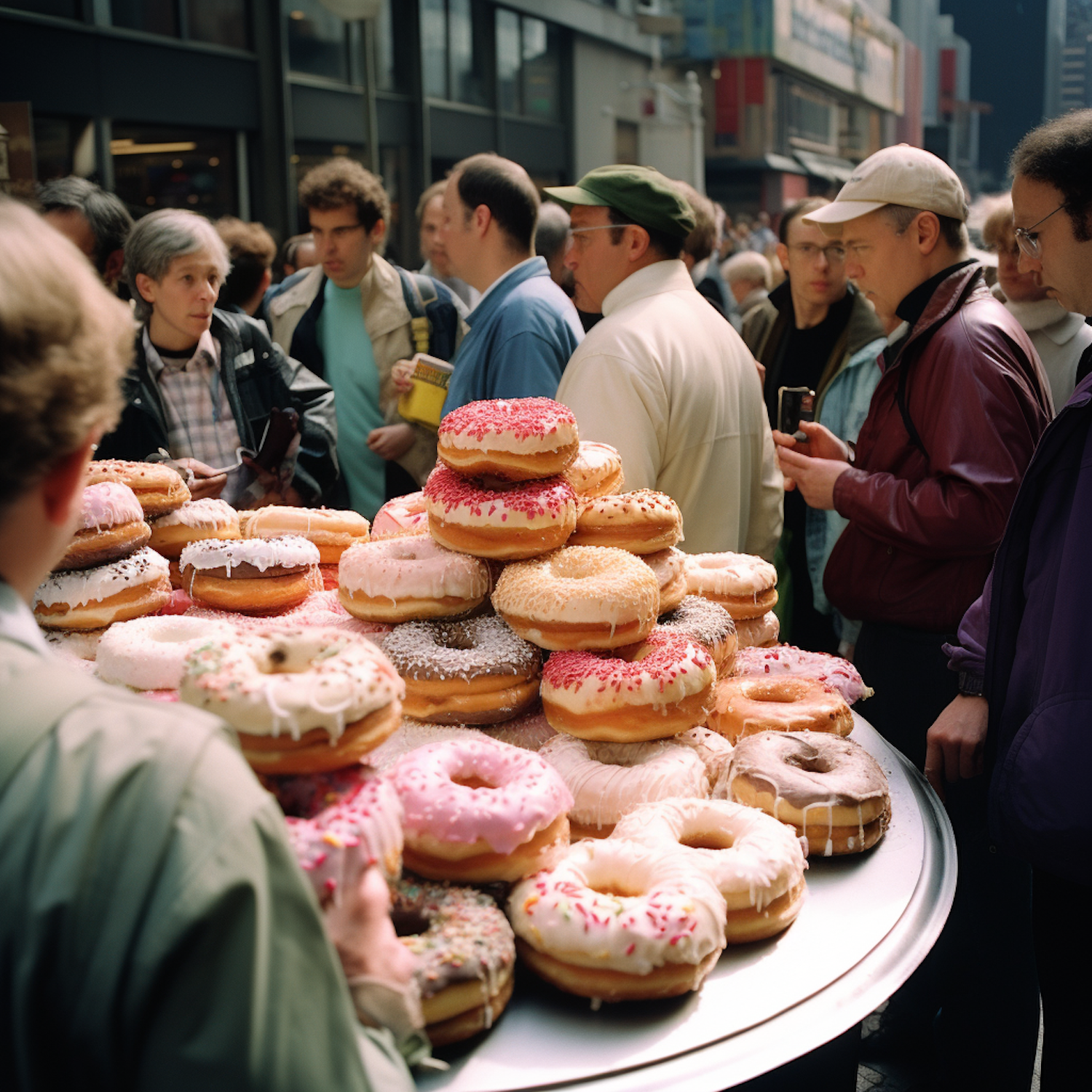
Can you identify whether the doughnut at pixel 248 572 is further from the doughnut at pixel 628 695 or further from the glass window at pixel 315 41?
the glass window at pixel 315 41

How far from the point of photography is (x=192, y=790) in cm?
88

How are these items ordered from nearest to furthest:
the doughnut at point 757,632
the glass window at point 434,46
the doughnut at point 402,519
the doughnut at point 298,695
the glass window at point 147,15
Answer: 1. the doughnut at point 298,695
2. the doughnut at point 402,519
3. the doughnut at point 757,632
4. the glass window at point 147,15
5. the glass window at point 434,46

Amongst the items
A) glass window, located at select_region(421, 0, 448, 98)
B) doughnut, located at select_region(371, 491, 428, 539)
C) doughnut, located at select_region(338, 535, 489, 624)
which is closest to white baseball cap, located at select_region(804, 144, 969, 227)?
doughnut, located at select_region(371, 491, 428, 539)

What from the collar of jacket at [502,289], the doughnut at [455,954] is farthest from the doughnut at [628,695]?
the collar of jacket at [502,289]

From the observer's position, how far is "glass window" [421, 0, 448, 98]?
16609mm

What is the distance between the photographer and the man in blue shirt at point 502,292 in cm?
419

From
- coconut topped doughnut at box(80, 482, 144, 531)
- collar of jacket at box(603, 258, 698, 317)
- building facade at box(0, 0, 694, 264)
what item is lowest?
coconut topped doughnut at box(80, 482, 144, 531)

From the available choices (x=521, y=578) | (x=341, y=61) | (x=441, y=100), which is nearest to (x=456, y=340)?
(x=521, y=578)

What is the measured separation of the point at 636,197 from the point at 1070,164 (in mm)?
1605

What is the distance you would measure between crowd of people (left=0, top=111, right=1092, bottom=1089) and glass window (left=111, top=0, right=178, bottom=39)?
7.08 meters

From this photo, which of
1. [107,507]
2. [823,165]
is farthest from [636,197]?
[823,165]

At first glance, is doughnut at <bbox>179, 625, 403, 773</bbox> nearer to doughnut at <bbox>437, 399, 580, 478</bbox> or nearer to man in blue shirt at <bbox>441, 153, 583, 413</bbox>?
doughnut at <bbox>437, 399, 580, 478</bbox>

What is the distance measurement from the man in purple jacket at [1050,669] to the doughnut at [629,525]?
78 centimetres

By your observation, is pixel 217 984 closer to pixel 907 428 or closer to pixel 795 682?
pixel 795 682
